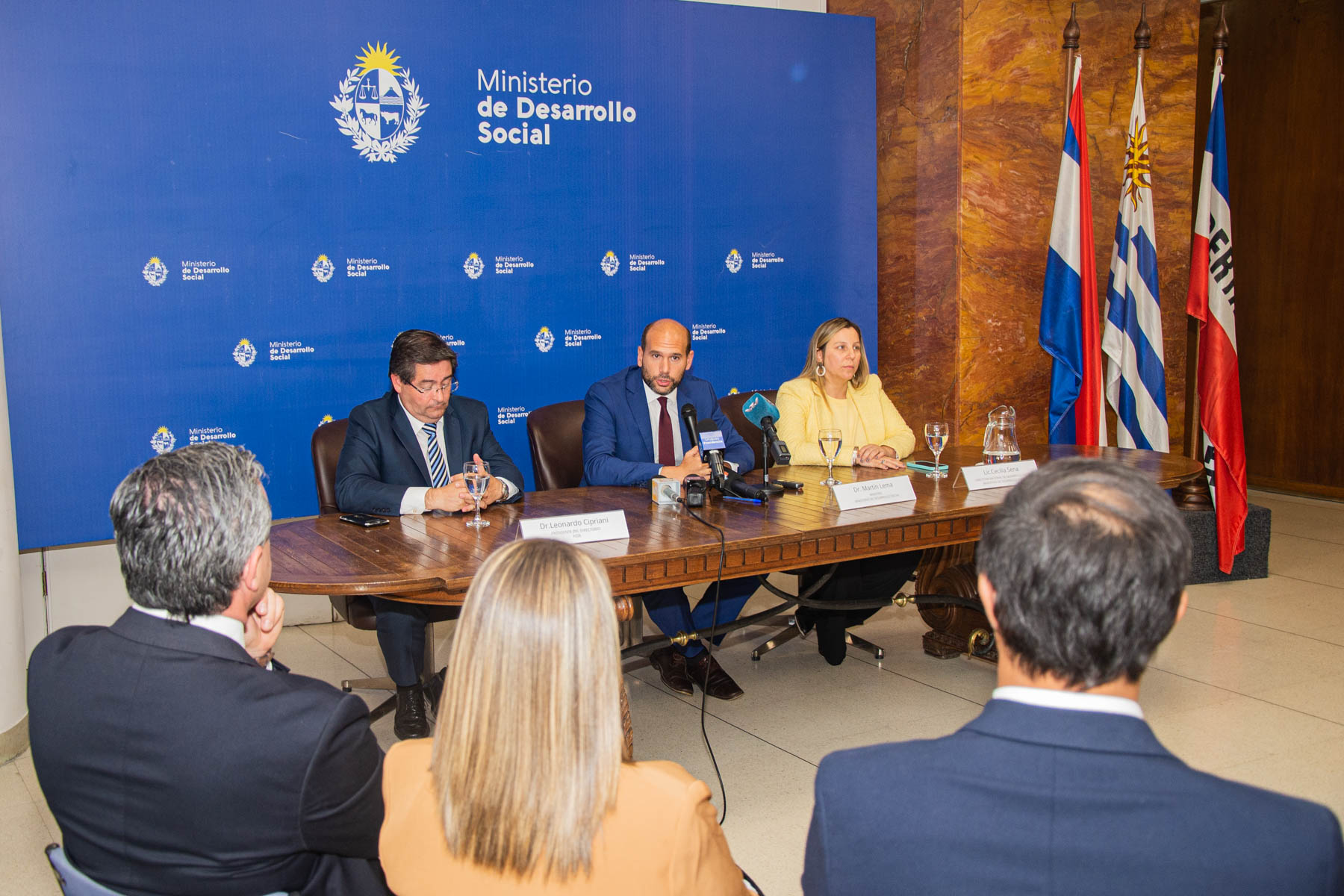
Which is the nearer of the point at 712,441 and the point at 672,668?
the point at 712,441

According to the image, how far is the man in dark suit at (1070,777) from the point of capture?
3.11 feet

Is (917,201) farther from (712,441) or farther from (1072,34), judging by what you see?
(712,441)

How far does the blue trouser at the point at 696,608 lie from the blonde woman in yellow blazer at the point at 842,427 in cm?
31

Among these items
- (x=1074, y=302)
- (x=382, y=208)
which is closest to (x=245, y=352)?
(x=382, y=208)

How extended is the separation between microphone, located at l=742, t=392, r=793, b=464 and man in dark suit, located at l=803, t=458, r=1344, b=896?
6.80 ft

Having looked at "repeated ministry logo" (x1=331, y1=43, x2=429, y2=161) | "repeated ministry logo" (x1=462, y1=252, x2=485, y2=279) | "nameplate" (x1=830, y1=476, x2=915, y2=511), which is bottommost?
"nameplate" (x1=830, y1=476, x2=915, y2=511)

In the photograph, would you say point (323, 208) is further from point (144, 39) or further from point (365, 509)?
point (365, 509)

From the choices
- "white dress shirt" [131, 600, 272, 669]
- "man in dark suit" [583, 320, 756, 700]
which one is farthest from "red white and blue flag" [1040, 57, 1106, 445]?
"white dress shirt" [131, 600, 272, 669]

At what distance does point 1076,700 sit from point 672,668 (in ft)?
9.21

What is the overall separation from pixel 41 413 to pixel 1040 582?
3.75 meters

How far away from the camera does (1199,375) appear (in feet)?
16.2

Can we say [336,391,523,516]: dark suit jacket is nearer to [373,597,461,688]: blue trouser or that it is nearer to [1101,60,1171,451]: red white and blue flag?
[373,597,461,688]: blue trouser

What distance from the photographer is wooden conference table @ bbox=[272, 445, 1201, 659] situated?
2.41m

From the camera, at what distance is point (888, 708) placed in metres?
3.48
